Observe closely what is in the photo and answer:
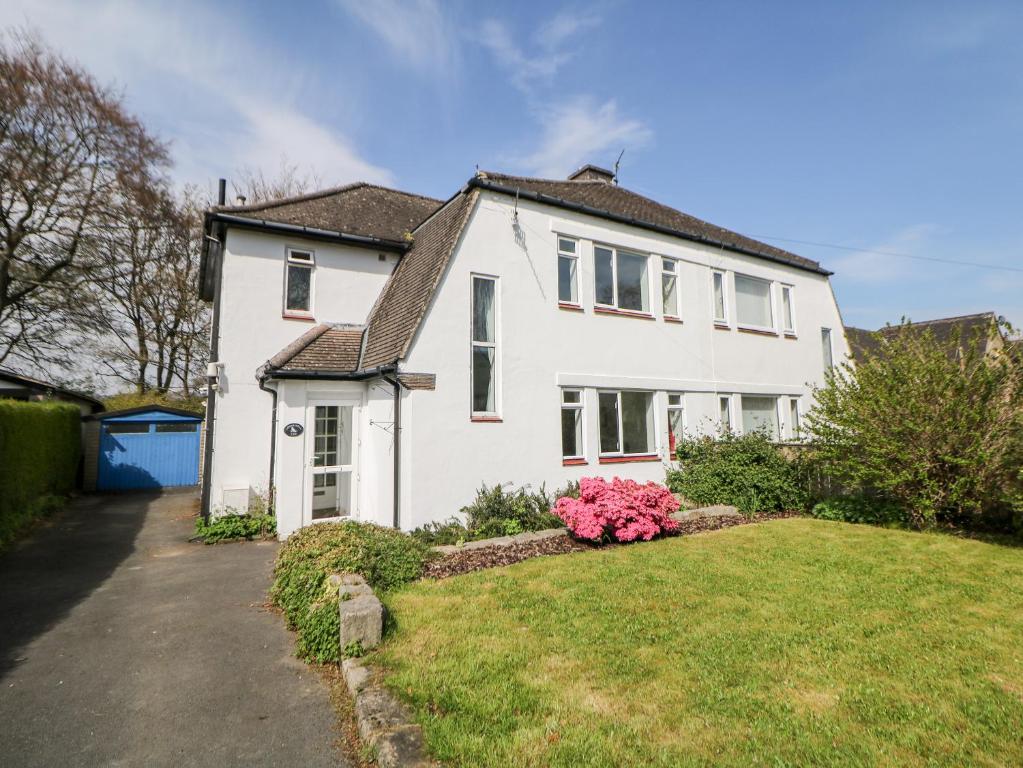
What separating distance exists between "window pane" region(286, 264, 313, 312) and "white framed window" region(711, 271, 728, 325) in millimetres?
11175

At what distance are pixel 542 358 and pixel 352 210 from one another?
7.44 meters

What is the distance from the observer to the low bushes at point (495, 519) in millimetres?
9016

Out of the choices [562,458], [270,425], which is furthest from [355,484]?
[562,458]

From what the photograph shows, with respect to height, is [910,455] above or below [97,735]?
above

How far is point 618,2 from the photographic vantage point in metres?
7.91

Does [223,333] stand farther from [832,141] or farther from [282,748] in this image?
[832,141]

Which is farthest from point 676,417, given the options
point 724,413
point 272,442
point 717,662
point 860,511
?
point 272,442

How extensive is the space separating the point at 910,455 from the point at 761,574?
16.1 feet

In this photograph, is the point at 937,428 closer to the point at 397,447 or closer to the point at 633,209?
the point at 633,209

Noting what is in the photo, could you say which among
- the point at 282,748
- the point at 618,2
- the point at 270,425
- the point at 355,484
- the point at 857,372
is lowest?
the point at 282,748

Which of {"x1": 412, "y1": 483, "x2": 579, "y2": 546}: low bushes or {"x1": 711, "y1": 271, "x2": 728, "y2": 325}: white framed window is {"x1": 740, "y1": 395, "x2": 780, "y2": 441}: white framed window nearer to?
{"x1": 711, "y1": 271, "x2": 728, "y2": 325}: white framed window

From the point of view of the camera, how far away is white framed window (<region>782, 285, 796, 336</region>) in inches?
640

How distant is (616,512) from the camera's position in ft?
29.0

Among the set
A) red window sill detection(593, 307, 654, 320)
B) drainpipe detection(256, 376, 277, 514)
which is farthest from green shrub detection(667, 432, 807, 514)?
drainpipe detection(256, 376, 277, 514)
